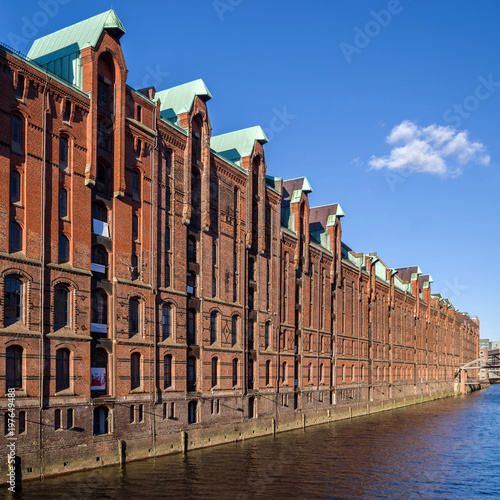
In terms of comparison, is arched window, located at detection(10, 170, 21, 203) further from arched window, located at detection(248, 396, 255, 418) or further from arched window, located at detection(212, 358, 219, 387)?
arched window, located at detection(248, 396, 255, 418)

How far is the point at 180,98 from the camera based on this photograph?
4759 centimetres

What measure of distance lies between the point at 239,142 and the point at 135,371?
80.7 feet

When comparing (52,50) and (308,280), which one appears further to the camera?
(308,280)

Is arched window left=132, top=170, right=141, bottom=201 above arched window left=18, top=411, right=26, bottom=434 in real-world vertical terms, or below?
above

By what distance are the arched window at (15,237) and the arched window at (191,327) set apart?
16.6 metres

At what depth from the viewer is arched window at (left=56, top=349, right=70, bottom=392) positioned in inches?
1309

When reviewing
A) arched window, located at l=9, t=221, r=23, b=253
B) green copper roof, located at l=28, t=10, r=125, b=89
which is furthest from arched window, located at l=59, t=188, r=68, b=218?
green copper roof, located at l=28, t=10, r=125, b=89

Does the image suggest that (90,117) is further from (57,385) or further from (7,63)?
(57,385)

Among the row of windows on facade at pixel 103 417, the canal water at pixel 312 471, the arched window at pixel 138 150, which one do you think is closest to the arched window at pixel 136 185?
the arched window at pixel 138 150

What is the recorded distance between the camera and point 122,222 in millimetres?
38875

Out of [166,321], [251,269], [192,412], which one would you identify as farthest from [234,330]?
[166,321]

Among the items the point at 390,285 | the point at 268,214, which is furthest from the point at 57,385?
the point at 390,285

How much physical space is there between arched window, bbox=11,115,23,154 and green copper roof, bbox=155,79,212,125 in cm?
1554

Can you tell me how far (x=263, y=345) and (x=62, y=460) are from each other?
2586 centimetres
